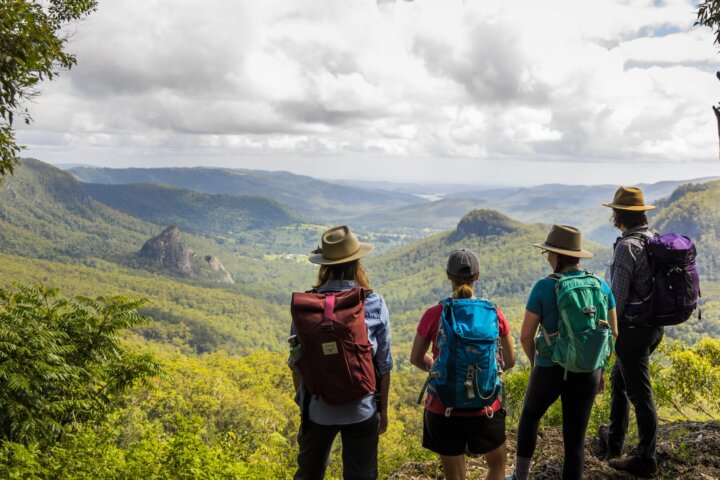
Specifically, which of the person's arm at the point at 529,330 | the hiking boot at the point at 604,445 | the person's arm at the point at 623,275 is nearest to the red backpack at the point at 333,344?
the person's arm at the point at 529,330

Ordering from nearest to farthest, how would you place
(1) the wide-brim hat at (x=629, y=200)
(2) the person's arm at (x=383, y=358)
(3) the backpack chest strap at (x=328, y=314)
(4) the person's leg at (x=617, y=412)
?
1. (3) the backpack chest strap at (x=328, y=314)
2. (2) the person's arm at (x=383, y=358)
3. (1) the wide-brim hat at (x=629, y=200)
4. (4) the person's leg at (x=617, y=412)

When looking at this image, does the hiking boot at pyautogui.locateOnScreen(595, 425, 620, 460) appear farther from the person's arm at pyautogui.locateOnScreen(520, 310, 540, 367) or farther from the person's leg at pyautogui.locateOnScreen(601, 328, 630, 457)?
the person's arm at pyautogui.locateOnScreen(520, 310, 540, 367)

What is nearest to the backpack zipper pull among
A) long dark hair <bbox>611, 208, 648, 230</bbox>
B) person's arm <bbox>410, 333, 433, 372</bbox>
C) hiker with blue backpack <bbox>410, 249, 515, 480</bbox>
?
hiker with blue backpack <bbox>410, 249, 515, 480</bbox>

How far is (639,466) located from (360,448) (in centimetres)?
308

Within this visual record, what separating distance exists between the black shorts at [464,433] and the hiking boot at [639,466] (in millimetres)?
1983

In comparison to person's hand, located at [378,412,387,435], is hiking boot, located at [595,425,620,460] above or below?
below

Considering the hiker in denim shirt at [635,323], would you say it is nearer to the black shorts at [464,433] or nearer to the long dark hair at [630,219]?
the long dark hair at [630,219]

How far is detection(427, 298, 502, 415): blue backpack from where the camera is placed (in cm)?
360

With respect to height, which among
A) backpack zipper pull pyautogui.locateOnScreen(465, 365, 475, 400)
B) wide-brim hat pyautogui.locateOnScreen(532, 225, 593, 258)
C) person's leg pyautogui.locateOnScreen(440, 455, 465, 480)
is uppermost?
wide-brim hat pyautogui.locateOnScreen(532, 225, 593, 258)

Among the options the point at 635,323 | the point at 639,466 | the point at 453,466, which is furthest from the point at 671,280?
the point at 453,466

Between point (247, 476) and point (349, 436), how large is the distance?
219cm

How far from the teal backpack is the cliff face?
1.71 meters

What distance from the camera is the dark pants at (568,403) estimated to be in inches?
158

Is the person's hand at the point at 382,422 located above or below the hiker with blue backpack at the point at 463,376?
below
